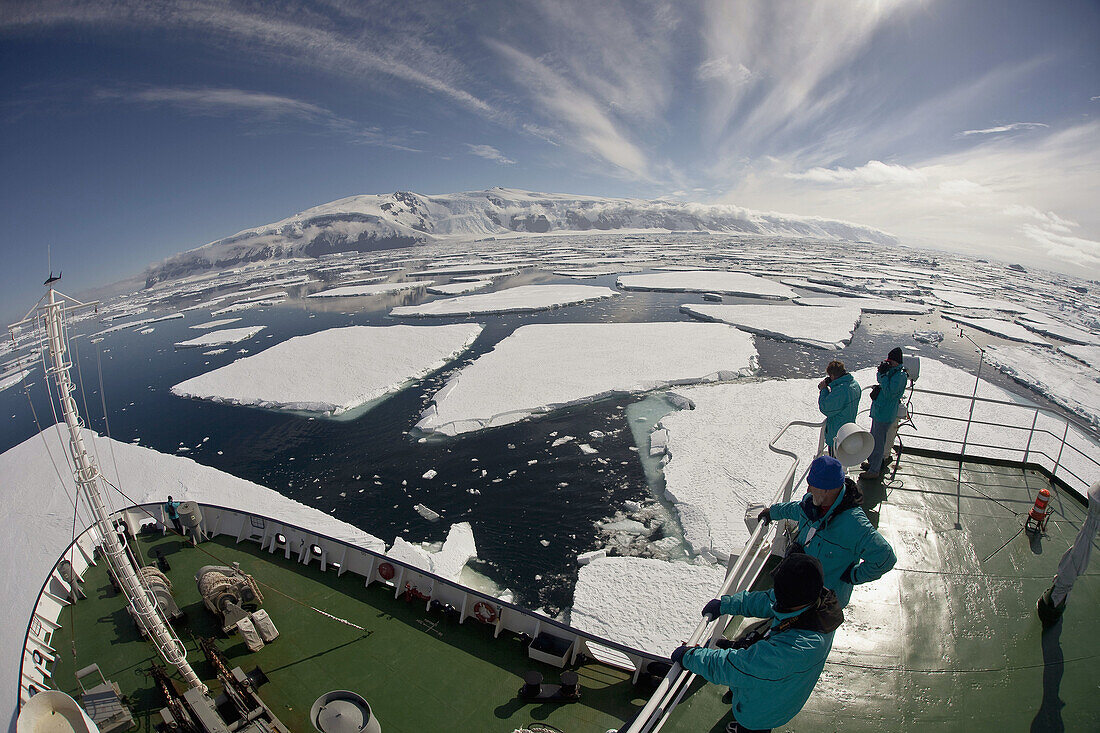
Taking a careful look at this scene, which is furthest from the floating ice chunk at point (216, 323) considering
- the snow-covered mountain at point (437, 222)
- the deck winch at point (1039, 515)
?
the snow-covered mountain at point (437, 222)

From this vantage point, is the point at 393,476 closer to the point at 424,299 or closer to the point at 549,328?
the point at 549,328

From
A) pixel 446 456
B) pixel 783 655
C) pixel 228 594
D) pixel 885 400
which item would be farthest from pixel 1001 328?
pixel 228 594

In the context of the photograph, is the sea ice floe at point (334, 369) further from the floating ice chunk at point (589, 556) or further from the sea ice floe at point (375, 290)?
the sea ice floe at point (375, 290)

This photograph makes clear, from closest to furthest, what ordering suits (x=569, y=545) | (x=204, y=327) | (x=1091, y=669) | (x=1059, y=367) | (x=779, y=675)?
(x=779, y=675)
(x=1091, y=669)
(x=569, y=545)
(x=1059, y=367)
(x=204, y=327)

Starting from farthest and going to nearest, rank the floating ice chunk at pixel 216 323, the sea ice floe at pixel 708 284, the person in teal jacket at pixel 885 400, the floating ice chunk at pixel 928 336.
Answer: the floating ice chunk at pixel 216 323, the sea ice floe at pixel 708 284, the floating ice chunk at pixel 928 336, the person in teal jacket at pixel 885 400

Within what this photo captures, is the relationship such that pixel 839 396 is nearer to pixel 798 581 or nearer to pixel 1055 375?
pixel 798 581

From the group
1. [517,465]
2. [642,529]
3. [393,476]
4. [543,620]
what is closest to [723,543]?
[642,529]
